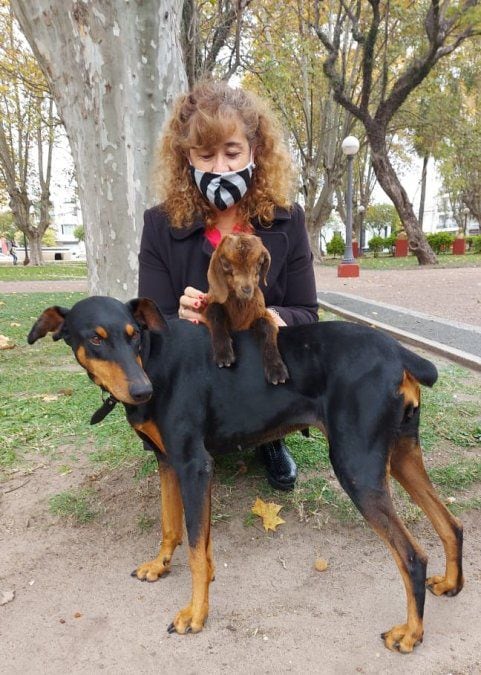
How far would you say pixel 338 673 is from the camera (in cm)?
208

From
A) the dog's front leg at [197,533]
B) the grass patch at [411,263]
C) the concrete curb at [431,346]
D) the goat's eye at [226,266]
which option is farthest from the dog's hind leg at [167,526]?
the grass patch at [411,263]

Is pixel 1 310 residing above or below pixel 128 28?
below

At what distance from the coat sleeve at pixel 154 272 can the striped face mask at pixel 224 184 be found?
483 mm

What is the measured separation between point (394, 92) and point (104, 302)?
63.6 feet

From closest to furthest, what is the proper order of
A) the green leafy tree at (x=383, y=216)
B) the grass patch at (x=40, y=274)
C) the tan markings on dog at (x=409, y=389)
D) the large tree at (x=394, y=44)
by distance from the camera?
the tan markings on dog at (x=409, y=389), the large tree at (x=394, y=44), the grass patch at (x=40, y=274), the green leafy tree at (x=383, y=216)

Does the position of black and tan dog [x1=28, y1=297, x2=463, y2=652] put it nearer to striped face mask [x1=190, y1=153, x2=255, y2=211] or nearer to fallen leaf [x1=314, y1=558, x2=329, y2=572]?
fallen leaf [x1=314, y1=558, x2=329, y2=572]

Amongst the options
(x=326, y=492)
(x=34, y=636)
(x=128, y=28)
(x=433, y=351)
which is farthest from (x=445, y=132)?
(x=34, y=636)

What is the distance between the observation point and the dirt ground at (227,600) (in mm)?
2172

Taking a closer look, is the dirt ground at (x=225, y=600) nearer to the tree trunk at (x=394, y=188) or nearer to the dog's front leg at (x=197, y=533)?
the dog's front leg at (x=197, y=533)

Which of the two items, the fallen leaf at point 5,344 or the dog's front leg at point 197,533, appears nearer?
the dog's front leg at point 197,533

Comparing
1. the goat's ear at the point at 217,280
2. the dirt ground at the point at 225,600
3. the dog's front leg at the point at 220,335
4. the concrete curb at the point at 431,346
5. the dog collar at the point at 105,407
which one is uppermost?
the goat's ear at the point at 217,280

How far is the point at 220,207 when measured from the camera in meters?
→ 2.97

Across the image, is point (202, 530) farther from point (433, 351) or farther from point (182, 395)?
point (433, 351)

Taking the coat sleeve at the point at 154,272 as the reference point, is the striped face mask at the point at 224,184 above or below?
above
